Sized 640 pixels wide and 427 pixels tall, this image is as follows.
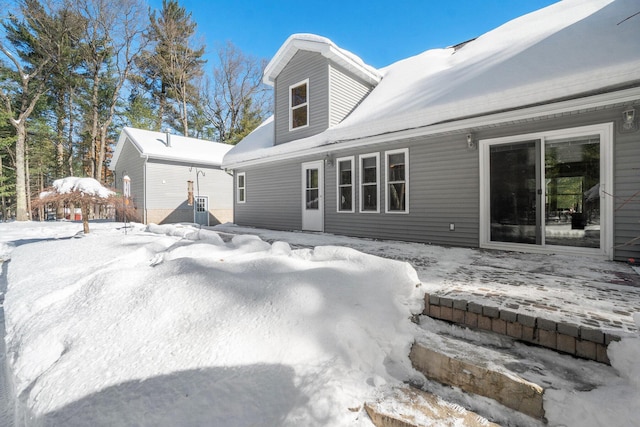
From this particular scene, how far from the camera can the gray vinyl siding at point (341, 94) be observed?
24.9 ft

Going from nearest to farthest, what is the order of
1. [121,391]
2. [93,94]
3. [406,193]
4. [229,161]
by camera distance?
[121,391] → [406,193] → [229,161] → [93,94]

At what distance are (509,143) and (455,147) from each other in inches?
33.6

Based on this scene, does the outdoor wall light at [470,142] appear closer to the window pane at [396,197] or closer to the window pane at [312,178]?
the window pane at [396,197]

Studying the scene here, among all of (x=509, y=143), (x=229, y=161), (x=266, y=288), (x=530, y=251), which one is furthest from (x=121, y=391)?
(x=229, y=161)

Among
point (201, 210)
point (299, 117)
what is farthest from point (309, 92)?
point (201, 210)

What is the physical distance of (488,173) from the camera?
16.7 ft

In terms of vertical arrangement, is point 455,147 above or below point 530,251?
above

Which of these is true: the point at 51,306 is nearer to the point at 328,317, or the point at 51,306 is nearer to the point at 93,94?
the point at 328,317

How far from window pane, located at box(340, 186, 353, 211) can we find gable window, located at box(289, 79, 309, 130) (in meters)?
2.29

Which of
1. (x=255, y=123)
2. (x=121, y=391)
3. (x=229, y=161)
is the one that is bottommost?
(x=121, y=391)

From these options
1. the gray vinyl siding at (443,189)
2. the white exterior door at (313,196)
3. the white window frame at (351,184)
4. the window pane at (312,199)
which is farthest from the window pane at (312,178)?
the white window frame at (351,184)

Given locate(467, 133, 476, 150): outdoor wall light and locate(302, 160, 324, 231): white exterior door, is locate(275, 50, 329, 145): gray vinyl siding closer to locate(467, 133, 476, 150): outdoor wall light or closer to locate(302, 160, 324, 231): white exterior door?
locate(302, 160, 324, 231): white exterior door

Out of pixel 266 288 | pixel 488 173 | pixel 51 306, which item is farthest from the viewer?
pixel 488 173

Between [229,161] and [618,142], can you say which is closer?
[618,142]
